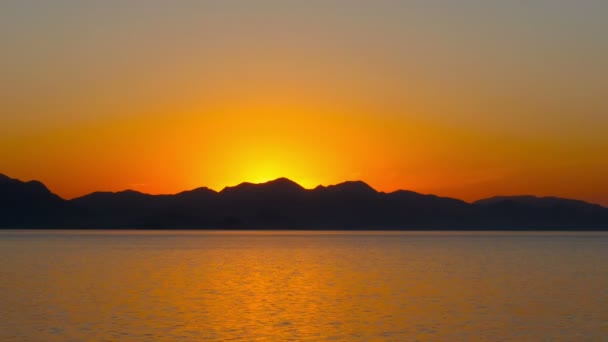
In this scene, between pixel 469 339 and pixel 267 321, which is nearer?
pixel 469 339

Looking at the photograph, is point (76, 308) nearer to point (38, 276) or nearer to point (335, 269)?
point (38, 276)

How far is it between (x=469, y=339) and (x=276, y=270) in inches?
2197

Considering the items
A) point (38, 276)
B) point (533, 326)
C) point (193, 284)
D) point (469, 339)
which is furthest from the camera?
point (38, 276)

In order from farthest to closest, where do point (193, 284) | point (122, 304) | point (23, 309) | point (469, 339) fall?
1. point (193, 284)
2. point (122, 304)
3. point (23, 309)
4. point (469, 339)

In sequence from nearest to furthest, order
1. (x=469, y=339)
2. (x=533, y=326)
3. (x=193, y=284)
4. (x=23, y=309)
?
(x=469, y=339)
(x=533, y=326)
(x=23, y=309)
(x=193, y=284)

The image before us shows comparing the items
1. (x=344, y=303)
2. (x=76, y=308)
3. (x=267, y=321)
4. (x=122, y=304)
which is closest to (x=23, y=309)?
(x=76, y=308)

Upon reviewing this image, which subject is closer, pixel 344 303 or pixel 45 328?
pixel 45 328

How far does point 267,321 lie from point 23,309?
1751 cm

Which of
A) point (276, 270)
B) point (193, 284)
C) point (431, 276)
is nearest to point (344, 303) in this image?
point (193, 284)

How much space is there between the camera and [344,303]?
58688mm

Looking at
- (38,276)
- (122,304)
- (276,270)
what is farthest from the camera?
(276,270)

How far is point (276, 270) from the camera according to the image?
318 ft

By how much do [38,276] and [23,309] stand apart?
3341 centimetres

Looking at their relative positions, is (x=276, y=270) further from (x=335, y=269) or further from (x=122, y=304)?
(x=122, y=304)
